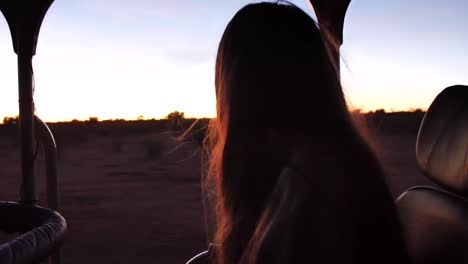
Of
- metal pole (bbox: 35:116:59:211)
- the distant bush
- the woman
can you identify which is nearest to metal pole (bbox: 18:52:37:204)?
metal pole (bbox: 35:116:59:211)

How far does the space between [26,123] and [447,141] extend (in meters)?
2.36

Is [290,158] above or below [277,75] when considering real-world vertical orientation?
below

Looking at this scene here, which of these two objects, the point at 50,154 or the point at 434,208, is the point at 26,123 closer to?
the point at 50,154

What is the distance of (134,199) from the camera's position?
11664mm

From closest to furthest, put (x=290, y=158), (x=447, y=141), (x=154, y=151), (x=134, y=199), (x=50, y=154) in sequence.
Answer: (x=290, y=158) < (x=447, y=141) < (x=50, y=154) < (x=134, y=199) < (x=154, y=151)

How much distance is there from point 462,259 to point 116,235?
6843 mm

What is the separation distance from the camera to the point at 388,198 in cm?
145

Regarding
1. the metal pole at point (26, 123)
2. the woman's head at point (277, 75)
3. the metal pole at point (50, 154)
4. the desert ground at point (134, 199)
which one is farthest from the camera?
the desert ground at point (134, 199)

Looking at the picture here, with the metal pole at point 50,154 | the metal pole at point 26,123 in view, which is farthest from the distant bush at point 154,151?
the metal pole at point 26,123

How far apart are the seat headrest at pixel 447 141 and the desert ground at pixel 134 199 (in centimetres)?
17

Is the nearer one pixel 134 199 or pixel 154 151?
pixel 134 199

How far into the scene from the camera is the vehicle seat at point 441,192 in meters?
1.83

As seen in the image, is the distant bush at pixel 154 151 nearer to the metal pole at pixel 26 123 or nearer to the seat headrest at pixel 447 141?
the metal pole at pixel 26 123

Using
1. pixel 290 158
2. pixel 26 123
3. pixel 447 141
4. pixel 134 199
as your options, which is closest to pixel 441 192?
pixel 447 141
